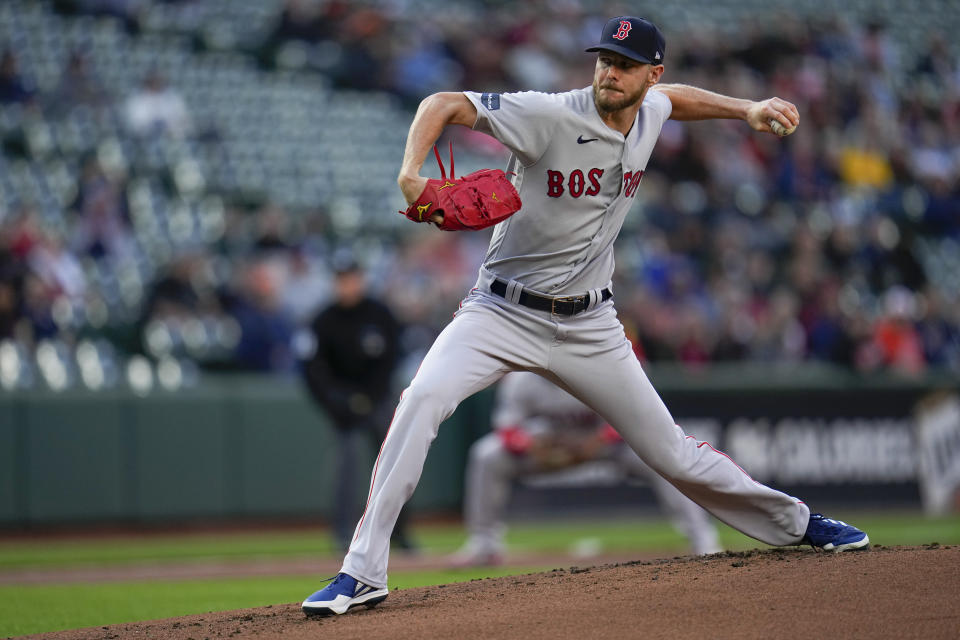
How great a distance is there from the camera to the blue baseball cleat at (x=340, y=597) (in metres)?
4.30

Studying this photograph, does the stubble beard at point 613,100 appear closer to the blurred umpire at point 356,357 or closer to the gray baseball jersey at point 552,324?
the gray baseball jersey at point 552,324

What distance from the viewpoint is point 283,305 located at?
478 inches

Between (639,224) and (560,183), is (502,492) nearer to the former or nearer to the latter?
(560,183)

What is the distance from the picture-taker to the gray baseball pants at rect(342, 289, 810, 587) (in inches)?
171

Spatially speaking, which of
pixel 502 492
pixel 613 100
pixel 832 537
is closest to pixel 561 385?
pixel 613 100

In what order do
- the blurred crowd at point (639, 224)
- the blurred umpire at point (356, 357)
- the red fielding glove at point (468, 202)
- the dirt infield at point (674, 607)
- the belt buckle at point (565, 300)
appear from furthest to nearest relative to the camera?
1. the blurred crowd at point (639, 224)
2. the blurred umpire at point (356, 357)
3. the belt buckle at point (565, 300)
4. the red fielding glove at point (468, 202)
5. the dirt infield at point (674, 607)

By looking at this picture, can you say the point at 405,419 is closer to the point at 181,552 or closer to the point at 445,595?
the point at 445,595

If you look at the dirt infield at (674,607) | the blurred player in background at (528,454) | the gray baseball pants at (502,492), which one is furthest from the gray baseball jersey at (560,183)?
the blurred player in background at (528,454)

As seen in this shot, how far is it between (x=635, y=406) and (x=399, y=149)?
37.8 feet

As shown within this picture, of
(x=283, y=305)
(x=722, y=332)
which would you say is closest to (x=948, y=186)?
(x=722, y=332)

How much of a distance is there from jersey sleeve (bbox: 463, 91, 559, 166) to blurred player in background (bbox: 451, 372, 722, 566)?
13.9 feet

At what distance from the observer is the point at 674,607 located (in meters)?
4.21

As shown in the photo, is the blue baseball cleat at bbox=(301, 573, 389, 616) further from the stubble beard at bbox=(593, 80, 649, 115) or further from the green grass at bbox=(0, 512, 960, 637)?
the stubble beard at bbox=(593, 80, 649, 115)

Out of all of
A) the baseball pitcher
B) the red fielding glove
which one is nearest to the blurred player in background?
the baseball pitcher
